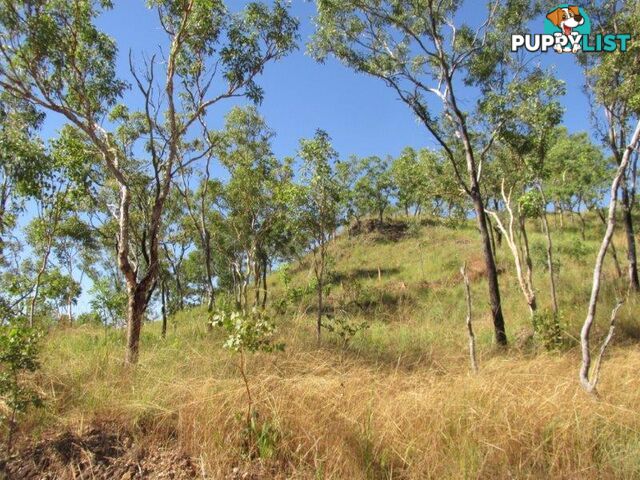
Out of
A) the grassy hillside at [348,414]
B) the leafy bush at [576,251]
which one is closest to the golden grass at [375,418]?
the grassy hillside at [348,414]

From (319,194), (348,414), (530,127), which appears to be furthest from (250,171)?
(348,414)

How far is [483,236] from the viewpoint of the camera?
9.85m

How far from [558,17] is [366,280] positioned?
62.9ft

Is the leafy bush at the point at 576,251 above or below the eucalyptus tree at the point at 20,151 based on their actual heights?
below

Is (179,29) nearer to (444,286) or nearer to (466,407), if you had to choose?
(466,407)

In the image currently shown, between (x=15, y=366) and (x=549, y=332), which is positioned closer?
(x=15, y=366)

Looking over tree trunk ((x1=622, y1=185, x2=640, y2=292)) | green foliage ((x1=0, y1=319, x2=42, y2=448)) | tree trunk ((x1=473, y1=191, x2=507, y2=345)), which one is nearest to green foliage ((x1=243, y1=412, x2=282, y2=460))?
green foliage ((x1=0, y1=319, x2=42, y2=448))

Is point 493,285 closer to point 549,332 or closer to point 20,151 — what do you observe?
point 549,332

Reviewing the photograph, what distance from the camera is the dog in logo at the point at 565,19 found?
437 inches

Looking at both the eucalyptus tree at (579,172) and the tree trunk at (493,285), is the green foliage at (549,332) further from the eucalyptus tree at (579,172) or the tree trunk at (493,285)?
the eucalyptus tree at (579,172)

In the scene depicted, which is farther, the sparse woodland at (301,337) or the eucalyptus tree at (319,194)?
the eucalyptus tree at (319,194)

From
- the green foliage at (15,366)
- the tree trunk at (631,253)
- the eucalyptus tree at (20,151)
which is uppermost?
the eucalyptus tree at (20,151)

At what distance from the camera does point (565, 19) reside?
11.3 meters

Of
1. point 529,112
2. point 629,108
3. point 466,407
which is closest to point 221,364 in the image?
point 466,407
